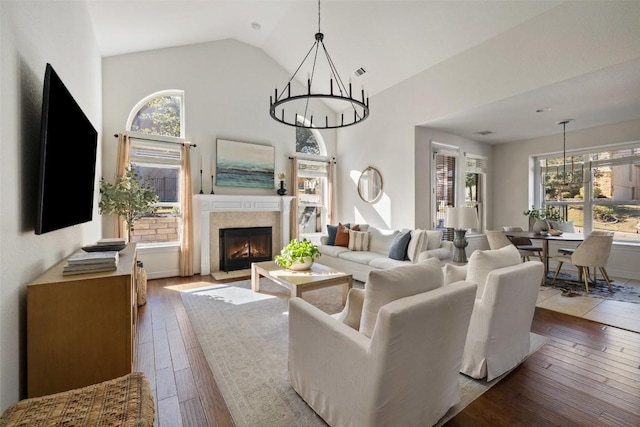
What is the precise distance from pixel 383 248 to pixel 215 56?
4.76 metres

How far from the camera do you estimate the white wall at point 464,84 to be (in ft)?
9.73

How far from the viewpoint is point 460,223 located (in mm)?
4043

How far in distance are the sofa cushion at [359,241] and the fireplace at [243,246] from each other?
1847 mm

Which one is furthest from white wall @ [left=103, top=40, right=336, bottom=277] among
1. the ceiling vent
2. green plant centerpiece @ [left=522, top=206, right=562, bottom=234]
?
green plant centerpiece @ [left=522, top=206, right=562, bottom=234]

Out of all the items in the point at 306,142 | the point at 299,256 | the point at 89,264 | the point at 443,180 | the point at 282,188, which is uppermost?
the point at 306,142

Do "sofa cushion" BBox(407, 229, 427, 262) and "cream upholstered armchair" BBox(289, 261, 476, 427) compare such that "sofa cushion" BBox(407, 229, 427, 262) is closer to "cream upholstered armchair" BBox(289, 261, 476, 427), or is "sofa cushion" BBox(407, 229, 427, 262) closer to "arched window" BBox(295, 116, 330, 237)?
"cream upholstered armchair" BBox(289, 261, 476, 427)

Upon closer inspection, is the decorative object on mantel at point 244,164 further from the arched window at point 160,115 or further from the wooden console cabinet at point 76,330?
the wooden console cabinet at point 76,330

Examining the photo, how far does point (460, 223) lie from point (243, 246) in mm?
3929

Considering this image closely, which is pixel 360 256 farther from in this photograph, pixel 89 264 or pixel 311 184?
pixel 89 264

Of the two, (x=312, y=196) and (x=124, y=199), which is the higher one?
(x=312, y=196)

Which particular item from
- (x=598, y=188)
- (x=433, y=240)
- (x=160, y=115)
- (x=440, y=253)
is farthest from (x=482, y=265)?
(x=160, y=115)

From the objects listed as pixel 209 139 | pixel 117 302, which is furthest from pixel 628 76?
pixel 209 139

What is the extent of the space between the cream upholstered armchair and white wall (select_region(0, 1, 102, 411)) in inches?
55.4

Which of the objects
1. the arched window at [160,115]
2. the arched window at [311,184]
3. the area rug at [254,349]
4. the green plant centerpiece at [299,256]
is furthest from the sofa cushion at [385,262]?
the arched window at [160,115]
